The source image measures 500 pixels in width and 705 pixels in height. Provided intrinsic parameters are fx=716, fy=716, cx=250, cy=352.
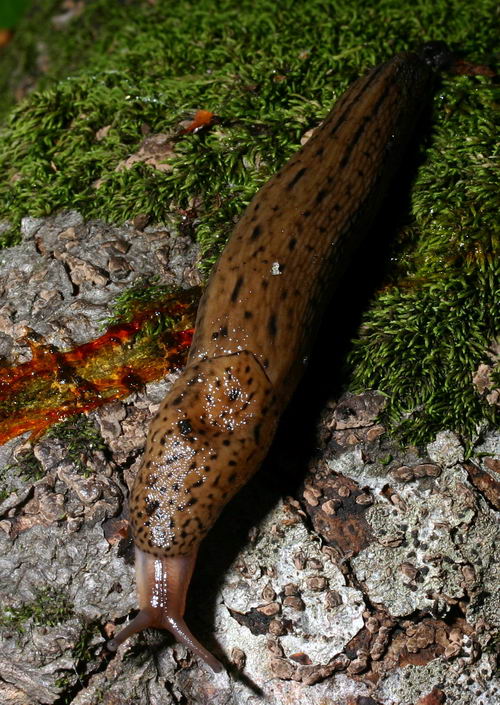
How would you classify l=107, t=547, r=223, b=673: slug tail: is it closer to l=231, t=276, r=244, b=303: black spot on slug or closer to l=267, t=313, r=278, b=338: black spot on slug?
l=267, t=313, r=278, b=338: black spot on slug

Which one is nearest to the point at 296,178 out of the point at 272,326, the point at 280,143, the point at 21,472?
the point at 280,143

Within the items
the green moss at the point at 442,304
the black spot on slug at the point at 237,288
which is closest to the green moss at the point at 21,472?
the black spot on slug at the point at 237,288

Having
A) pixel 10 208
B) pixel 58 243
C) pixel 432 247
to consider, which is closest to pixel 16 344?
pixel 58 243

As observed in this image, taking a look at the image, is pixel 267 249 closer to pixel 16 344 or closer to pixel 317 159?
→ pixel 317 159

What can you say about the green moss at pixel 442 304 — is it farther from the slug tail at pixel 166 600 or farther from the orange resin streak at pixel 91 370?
the slug tail at pixel 166 600

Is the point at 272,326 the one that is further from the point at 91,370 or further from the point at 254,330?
the point at 91,370
